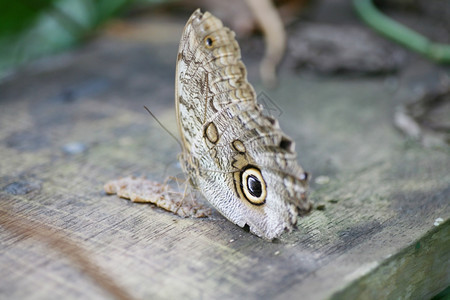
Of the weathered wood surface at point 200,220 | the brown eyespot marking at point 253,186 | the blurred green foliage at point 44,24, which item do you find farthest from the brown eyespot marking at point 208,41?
the blurred green foliage at point 44,24

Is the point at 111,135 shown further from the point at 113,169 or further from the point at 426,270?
the point at 426,270

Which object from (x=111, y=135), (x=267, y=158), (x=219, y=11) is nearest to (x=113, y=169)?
(x=111, y=135)

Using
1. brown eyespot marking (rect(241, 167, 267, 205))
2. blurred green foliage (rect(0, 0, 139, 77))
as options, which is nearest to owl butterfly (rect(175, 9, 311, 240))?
brown eyespot marking (rect(241, 167, 267, 205))

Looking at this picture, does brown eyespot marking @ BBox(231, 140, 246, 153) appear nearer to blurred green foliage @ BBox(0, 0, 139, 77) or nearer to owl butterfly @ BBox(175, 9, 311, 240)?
owl butterfly @ BBox(175, 9, 311, 240)

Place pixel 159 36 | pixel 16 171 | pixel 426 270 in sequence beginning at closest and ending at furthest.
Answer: pixel 426 270
pixel 16 171
pixel 159 36

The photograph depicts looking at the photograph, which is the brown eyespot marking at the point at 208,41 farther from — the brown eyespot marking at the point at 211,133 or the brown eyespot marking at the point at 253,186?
the brown eyespot marking at the point at 253,186

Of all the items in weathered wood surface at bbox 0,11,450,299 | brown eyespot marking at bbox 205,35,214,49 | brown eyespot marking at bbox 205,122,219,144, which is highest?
brown eyespot marking at bbox 205,35,214,49
